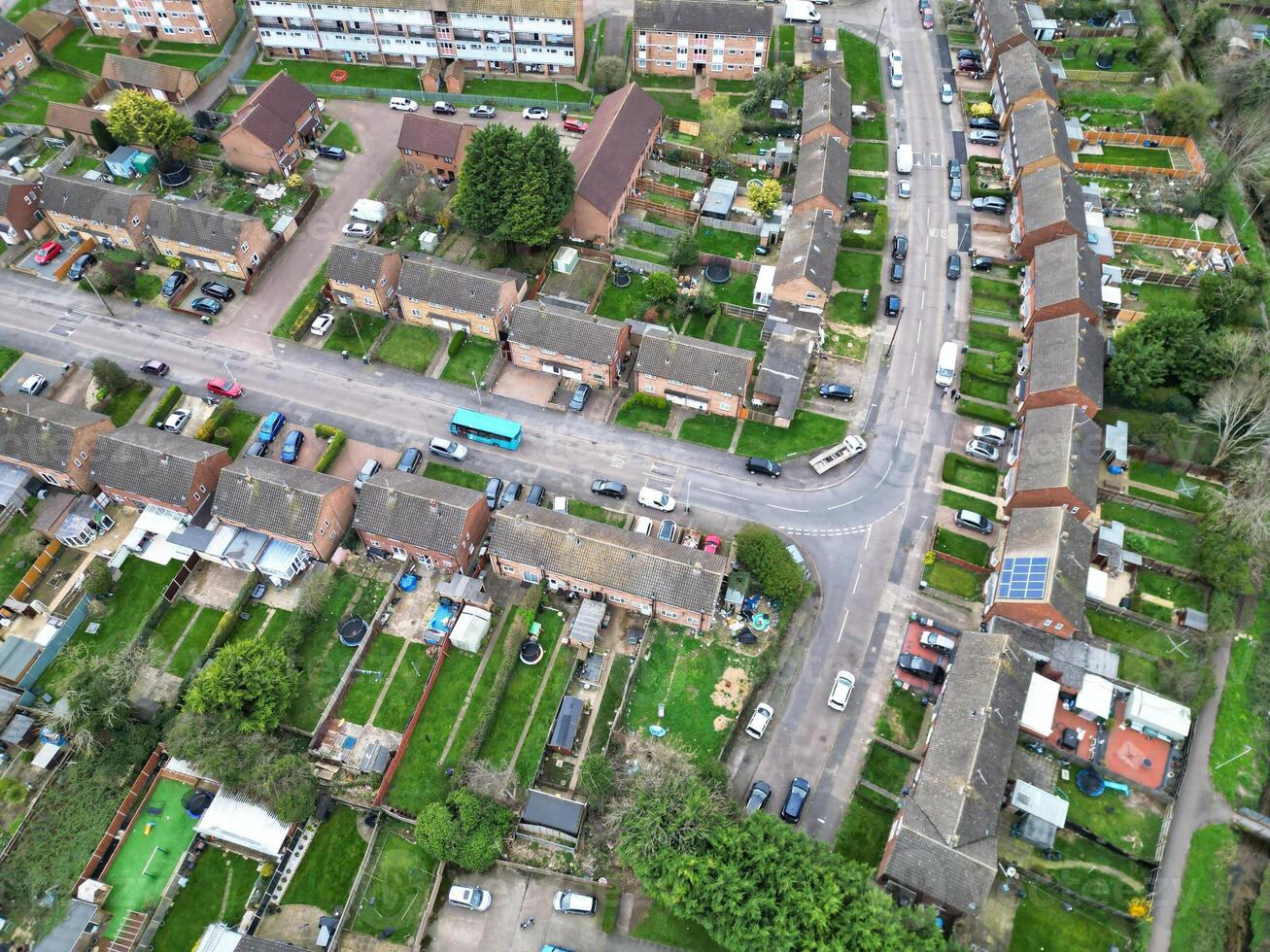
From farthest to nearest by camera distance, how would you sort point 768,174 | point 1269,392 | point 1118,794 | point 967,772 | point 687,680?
point 768,174 → point 1269,392 → point 687,680 → point 1118,794 → point 967,772

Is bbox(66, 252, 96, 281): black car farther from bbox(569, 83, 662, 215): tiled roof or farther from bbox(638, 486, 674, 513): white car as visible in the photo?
bbox(638, 486, 674, 513): white car

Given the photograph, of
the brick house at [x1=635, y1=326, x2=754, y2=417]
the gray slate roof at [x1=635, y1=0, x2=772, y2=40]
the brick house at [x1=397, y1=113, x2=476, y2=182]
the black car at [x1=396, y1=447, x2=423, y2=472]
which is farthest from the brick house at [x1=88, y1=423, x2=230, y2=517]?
the gray slate roof at [x1=635, y1=0, x2=772, y2=40]

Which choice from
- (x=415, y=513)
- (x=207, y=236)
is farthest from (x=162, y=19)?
(x=415, y=513)

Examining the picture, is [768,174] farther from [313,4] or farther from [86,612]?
[86,612]

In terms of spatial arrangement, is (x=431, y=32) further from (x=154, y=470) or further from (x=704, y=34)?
(x=154, y=470)

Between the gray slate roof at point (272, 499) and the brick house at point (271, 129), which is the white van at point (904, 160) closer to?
the brick house at point (271, 129)

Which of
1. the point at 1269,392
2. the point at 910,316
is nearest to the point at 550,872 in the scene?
the point at 910,316
